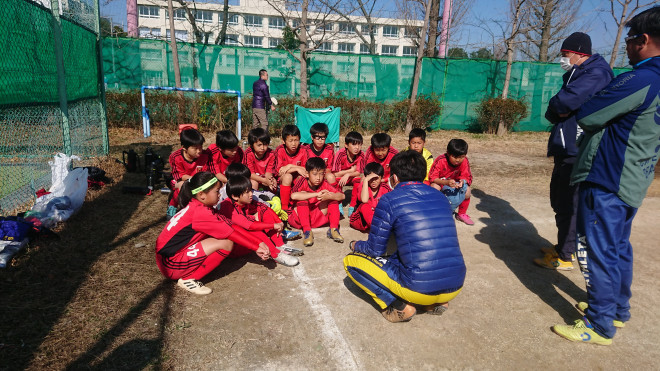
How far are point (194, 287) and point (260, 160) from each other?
2.55m

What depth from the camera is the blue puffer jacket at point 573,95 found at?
3.48m

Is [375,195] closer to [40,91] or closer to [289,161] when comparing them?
[289,161]

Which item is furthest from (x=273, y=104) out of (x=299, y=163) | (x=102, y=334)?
(x=102, y=334)

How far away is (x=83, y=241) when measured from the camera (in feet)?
13.6

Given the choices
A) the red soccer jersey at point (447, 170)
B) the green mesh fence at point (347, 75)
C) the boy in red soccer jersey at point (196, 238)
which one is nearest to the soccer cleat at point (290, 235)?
the boy in red soccer jersey at point (196, 238)

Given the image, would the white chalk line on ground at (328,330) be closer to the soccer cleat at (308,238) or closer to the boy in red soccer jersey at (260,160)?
the soccer cleat at (308,238)

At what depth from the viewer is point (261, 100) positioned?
423 inches

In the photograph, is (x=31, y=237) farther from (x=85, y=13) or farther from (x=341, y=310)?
(x=85, y=13)

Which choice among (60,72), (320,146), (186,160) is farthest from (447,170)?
(60,72)

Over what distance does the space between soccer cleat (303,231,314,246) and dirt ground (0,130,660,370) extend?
80 millimetres

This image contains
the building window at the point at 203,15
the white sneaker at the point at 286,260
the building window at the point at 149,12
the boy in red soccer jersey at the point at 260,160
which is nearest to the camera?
the white sneaker at the point at 286,260

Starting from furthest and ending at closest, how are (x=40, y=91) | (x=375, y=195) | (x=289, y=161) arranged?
(x=40, y=91) < (x=289, y=161) < (x=375, y=195)

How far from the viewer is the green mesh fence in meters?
13.6

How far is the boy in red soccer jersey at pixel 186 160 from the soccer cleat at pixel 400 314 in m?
3.10
